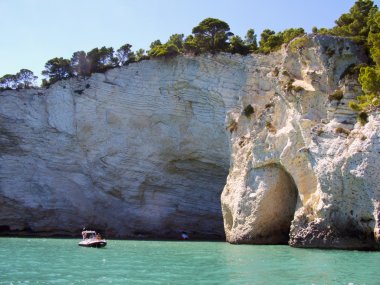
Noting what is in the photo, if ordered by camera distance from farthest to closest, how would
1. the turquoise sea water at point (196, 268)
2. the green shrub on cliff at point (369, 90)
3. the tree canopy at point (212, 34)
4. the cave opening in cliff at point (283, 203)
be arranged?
the tree canopy at point (212, 34) → the cave opening in cliff at point (283, 203) → the green shrub on cliff at point (369, 90) → the turquoise sea water at point (196, 268)

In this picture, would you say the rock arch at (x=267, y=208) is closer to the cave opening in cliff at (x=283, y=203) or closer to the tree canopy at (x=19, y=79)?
the cave opening in cliff at (x=283, y=203)

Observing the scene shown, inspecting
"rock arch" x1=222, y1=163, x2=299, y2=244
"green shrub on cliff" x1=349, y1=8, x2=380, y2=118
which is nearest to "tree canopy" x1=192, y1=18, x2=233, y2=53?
"rock arch" x1=222, y1=163, x2=299, y2=244

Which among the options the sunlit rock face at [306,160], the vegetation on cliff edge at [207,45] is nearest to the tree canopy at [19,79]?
the vegetation on cliff edge at [207,45]

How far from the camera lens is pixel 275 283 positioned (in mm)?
15648

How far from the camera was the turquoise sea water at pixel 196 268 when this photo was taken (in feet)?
53.6

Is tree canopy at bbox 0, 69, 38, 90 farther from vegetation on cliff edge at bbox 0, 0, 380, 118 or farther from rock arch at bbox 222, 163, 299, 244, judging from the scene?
rock arch at bbox 222, 163, 299, 244

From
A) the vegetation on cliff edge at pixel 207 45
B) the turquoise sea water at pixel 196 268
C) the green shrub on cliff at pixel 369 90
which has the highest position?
the vegetation on cliff edge at pixel 207 45

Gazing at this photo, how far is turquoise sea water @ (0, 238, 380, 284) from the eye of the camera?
16.3 metres

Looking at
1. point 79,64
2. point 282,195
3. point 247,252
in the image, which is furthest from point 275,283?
point 79,64

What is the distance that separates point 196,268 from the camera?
762 inches

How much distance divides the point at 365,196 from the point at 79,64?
33647mm

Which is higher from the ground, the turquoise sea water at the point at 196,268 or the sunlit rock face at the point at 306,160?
the sunlit rock face at the point at 306,160

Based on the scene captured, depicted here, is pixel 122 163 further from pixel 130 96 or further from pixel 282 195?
pixel 282 195

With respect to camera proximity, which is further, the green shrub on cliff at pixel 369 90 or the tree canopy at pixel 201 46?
the tree canopy at pixel 201 46
